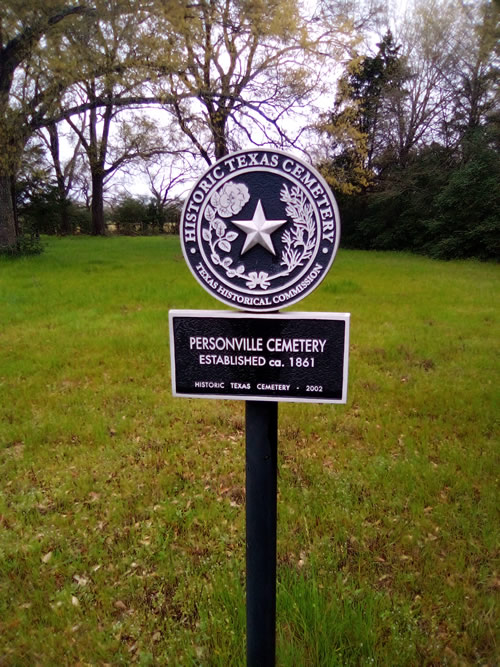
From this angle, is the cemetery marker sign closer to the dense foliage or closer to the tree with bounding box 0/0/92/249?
the tree with bounding box 0/0/92/249

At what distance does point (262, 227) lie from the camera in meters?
1.58

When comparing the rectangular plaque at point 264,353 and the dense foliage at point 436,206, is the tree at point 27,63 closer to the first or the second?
the rectangular plaque at point 264,353

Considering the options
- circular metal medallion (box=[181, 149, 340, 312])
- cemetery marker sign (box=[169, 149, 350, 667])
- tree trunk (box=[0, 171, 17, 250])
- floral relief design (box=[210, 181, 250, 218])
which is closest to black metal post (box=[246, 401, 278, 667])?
cemetery marker sign (box=[169, 149, 350, 667])

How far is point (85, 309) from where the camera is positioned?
860cm

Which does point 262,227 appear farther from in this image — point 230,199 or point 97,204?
point 97,204

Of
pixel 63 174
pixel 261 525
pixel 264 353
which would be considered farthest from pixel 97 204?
pixel 261 525

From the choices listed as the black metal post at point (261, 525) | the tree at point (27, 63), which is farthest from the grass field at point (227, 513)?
the tree at point (27, 63)

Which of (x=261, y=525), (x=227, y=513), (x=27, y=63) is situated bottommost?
(x=227, y=513)

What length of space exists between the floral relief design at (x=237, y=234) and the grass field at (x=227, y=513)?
1.73 meters

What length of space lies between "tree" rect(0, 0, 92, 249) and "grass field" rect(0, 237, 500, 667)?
31.7 feet

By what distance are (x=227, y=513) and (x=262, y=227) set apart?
7.50ft

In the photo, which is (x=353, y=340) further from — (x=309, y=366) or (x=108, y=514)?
(x=309, y=366)

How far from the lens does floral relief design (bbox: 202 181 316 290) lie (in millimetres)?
1571

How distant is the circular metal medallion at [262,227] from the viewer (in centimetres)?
156
